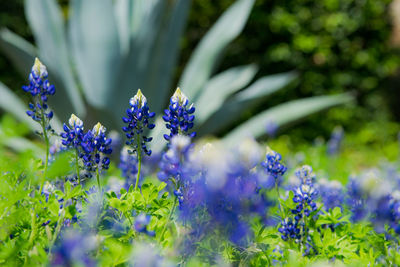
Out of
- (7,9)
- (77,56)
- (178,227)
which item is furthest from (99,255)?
(7,9)

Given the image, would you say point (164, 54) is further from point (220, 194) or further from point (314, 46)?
point (220, 194)

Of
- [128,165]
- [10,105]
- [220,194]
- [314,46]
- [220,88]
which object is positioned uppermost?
[314,46]

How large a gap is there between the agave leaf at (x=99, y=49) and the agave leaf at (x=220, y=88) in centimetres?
76

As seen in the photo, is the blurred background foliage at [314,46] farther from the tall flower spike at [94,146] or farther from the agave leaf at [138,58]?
the tall flower spike at [94,146]

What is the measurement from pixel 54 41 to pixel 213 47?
4.26 ft

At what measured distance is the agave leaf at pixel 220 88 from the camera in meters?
3.67

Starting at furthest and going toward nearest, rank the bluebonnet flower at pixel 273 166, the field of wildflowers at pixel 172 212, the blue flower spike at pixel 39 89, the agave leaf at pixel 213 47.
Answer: the agave leaf at pixel 213 47 → the bluebonnet flower at pixel 273 166 → the blue flower spike at pixel 39 89 → the field of wildflowers at pixel 172 212

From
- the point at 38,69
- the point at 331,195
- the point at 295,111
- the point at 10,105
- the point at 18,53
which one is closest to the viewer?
the point at 38,69

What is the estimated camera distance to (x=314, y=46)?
17.5 feet

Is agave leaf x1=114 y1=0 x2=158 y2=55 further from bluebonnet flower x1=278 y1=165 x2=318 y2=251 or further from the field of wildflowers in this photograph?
bluebonnet flower x1=278 y1=165 x2=318 y2=251

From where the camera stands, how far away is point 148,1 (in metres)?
3.57

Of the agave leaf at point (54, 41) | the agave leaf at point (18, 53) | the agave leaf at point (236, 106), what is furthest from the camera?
the agave leaf at point (236, 106)

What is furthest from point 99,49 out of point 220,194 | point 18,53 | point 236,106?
point 220,194

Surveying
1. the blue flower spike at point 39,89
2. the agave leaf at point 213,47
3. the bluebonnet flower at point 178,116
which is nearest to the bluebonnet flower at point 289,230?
the bluebonnet flower at point 178,116
